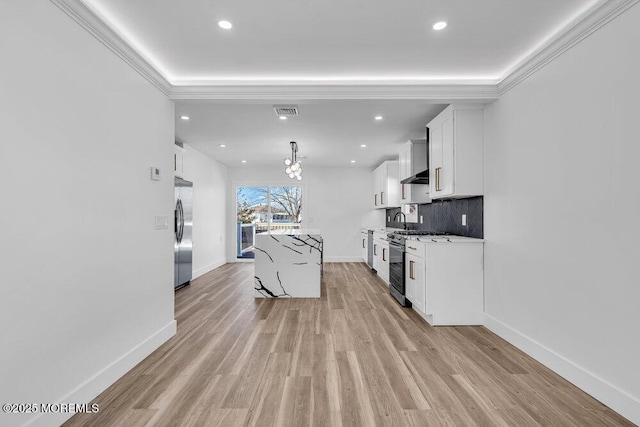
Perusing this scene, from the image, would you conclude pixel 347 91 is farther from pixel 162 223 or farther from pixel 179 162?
pixel 179 162

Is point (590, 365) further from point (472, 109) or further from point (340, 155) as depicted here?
point (340, 155)

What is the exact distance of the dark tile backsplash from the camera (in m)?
3.46

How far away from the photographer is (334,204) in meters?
7.75

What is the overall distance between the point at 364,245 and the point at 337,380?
208 inches

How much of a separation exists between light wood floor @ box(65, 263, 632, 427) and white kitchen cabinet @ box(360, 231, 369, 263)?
3532mm

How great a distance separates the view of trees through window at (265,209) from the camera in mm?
7797

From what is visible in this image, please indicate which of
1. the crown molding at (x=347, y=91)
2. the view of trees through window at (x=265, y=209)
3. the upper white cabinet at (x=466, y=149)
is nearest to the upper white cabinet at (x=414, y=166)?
the upper white cabinet at (x=466, y=149)

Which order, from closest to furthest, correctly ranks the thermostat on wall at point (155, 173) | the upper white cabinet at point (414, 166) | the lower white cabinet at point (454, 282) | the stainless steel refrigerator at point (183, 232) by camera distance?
the thermostat on wall at point (155, 173), the lower white cabinet at point (454, 282), the upper white cabinet at point (414, 166), the stainless steel refrigerator at point (183, 232)

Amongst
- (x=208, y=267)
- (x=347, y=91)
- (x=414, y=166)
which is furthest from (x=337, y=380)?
(x=208, y=267)

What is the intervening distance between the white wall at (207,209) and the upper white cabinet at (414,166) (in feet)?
12.9

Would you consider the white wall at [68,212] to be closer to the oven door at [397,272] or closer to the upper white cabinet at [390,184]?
the oven door at [397,272]

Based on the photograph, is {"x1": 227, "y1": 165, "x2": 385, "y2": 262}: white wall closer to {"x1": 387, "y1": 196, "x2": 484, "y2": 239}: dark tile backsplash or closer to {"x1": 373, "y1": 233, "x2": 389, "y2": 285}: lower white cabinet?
{"x1": 373, "y1": 233, "x2": 389, "y2": 285}: lower white cabinet

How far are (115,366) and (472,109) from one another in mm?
4052

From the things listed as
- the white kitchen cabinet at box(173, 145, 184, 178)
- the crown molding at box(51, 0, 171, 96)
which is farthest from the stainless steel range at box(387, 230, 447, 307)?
the white kitchen cabinet at box(173, 145, 184, 178)
